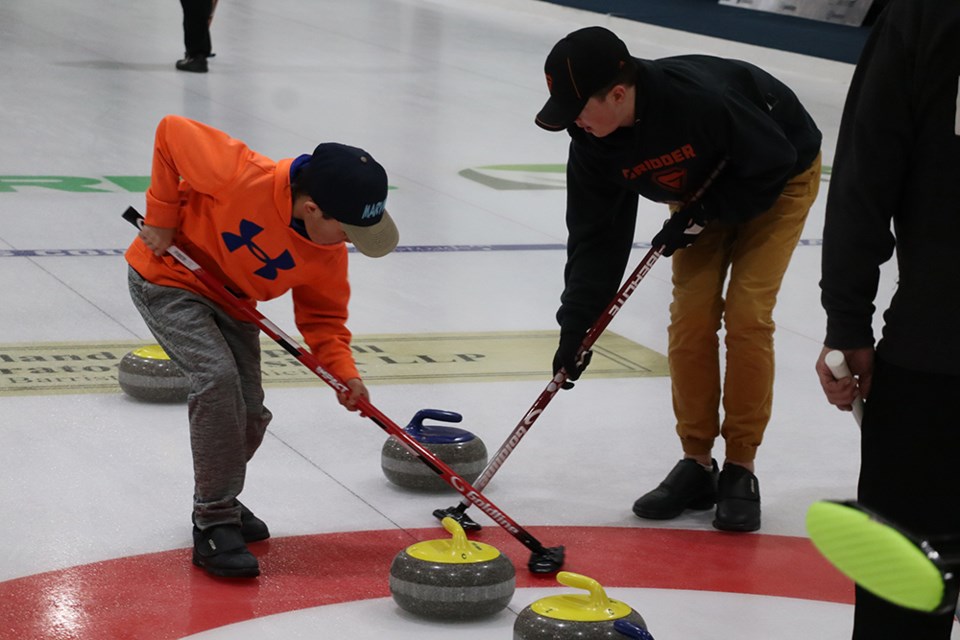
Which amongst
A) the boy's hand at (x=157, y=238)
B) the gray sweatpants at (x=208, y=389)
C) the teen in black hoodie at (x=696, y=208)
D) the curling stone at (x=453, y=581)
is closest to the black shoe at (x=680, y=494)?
the teen in black hoodie at (x=696, y=208)

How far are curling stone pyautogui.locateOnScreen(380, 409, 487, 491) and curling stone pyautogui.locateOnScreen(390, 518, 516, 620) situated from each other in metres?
0.67

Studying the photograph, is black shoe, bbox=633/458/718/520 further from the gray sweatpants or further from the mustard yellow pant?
the gray sweatpants

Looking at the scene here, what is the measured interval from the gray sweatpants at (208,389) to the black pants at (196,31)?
8.01m

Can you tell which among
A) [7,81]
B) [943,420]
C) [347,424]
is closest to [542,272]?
[347,424]

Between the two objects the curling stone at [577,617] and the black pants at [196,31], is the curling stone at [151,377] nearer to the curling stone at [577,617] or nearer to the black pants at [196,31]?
the curling stone at [577,617]

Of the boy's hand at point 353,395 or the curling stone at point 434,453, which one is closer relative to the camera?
the boy's hand at point 353,395

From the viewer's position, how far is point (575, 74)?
3387 millimetres

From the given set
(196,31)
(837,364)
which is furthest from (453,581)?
(196,31)

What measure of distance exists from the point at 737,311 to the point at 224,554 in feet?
4.56

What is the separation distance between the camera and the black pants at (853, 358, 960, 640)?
2252 millimetres

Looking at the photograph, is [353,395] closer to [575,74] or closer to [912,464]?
[575,74]

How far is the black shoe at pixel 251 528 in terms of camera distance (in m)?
3.64

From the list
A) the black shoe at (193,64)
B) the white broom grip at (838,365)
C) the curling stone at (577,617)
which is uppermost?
the white broom grip at (838,365)

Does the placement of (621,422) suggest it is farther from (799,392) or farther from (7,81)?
(7,81)
